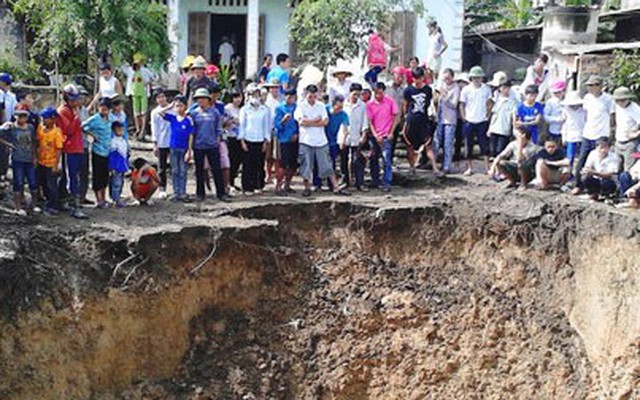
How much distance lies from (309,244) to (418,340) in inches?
83.6

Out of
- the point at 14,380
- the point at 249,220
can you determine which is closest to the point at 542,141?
the point at 249,220

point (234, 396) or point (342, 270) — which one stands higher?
point (342, 270)

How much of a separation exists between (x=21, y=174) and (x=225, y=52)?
35.6 ft

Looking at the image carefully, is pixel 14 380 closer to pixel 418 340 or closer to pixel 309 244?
pixel 309 244

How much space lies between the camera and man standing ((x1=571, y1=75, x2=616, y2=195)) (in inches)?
563

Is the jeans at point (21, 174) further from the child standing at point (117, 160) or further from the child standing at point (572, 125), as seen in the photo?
the child standing at point (572, 125)

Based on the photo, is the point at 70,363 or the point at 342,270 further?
the point at 342,270

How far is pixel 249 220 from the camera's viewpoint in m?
13.1

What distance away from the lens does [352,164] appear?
1507cm

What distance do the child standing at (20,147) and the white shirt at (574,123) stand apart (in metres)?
8.19

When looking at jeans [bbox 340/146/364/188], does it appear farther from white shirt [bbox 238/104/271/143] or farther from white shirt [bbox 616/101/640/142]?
white shirt [bbox 616/101/640/142]

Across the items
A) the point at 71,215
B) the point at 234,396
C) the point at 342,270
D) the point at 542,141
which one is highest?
the point at 542,141

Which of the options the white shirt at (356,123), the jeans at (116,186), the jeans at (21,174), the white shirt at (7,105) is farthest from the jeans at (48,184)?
the white shirt at (356,123)

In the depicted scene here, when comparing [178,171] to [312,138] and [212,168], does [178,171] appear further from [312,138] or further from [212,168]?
[312,138]
